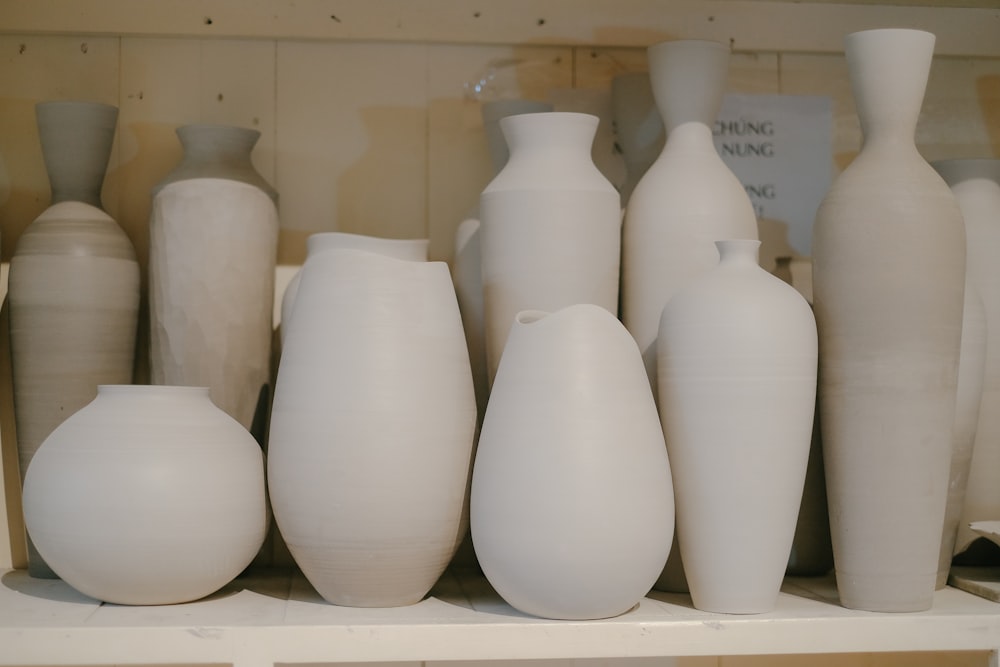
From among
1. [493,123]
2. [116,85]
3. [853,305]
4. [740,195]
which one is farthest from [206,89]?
[853,305]

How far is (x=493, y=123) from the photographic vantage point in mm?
1030

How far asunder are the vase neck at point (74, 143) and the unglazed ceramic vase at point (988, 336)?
0.81m

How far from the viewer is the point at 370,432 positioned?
2.61 ft

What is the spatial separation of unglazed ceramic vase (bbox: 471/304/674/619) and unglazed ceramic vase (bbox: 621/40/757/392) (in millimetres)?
123

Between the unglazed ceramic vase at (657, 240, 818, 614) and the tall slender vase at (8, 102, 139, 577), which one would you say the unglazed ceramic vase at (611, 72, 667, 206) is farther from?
the tall slender vase at (8, 102, 139, 577)

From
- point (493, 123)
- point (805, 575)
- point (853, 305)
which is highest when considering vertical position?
point (493, 123)

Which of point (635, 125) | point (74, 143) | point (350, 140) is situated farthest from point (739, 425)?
point (74, 143)

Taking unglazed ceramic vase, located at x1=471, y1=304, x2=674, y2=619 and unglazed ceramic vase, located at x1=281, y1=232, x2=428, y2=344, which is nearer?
unglazed ceramic vase, located at x1=471, y1=304, x2=674, y2=619

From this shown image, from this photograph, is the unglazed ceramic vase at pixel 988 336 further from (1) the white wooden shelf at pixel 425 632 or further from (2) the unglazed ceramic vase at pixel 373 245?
(2) the unglazed ceramic vase at pixel 373 245

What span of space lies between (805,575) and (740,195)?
358 millimetres

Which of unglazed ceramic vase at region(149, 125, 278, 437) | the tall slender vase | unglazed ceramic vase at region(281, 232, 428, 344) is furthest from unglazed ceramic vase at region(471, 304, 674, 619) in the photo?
the tall slender vase

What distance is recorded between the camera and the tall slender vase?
0.96 meters

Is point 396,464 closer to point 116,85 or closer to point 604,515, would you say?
point 604,515

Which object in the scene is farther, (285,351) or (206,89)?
(206,89)
